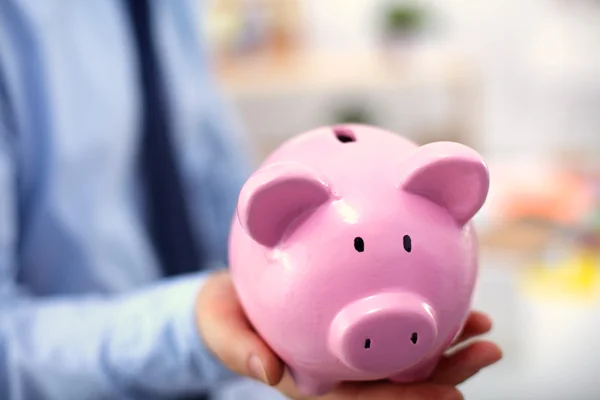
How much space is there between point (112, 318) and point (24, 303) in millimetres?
65

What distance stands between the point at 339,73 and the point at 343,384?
1.15 m

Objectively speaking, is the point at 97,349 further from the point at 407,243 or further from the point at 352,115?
the point at 352,115

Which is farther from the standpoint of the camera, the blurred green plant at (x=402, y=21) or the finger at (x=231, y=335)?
the blurred green plant at (x=402, y=21)

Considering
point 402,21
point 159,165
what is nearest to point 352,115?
point 402,21

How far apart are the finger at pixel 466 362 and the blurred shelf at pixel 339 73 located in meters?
1.05

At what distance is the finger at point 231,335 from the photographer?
0.27 m

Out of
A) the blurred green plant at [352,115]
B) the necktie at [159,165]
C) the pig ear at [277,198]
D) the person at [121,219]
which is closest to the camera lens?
the pig ear at [277,198]

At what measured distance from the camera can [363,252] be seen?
9.4 inches

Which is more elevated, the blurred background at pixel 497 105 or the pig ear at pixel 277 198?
the pig ear at pixel 277 198

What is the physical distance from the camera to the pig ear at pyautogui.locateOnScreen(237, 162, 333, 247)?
0.23 m

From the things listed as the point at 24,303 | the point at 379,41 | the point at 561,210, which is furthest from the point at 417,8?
the point at 24,303

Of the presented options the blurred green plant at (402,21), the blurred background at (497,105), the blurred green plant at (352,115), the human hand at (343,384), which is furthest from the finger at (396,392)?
the blurred green plant at (402,21)

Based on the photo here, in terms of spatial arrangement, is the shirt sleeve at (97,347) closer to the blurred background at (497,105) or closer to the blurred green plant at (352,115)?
the blurred background at (497,105)

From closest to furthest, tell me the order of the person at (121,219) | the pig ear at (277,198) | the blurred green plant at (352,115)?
the pig ear at (277,198), the person at (121,219), the blurred green plant at (352,115)
